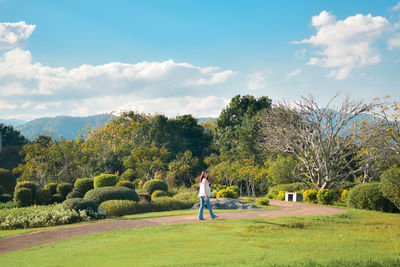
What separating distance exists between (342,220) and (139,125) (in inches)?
1179

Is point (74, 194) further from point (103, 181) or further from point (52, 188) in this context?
point (52, 188)

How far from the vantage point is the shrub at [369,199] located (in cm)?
1522

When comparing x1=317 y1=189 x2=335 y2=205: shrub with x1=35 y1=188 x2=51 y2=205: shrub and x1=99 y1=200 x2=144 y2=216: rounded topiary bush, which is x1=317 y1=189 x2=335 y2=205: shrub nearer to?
x1=99 y1=200 x2=144 y2=216: rounded topiary bush

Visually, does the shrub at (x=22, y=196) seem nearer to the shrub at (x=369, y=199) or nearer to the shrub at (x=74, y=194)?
the shrub at (x=74, y=194)

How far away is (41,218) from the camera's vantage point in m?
13.0

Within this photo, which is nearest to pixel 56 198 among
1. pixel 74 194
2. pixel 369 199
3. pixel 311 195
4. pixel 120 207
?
pixel 74 194

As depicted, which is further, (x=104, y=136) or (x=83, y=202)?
(x=104, y=136)

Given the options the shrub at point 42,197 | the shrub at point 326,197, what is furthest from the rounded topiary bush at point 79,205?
the shrub at point 326,197

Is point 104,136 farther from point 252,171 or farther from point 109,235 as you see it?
point 109,235

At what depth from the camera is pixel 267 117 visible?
87.9 ft

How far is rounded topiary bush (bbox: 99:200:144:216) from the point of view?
1489 cm

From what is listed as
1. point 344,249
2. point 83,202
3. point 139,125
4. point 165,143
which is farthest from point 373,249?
point 139,125

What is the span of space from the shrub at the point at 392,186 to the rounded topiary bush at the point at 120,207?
1106 centimetres

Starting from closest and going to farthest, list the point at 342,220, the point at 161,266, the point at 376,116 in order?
the point at 161,266, the point at 342,220, the point at 376,116
